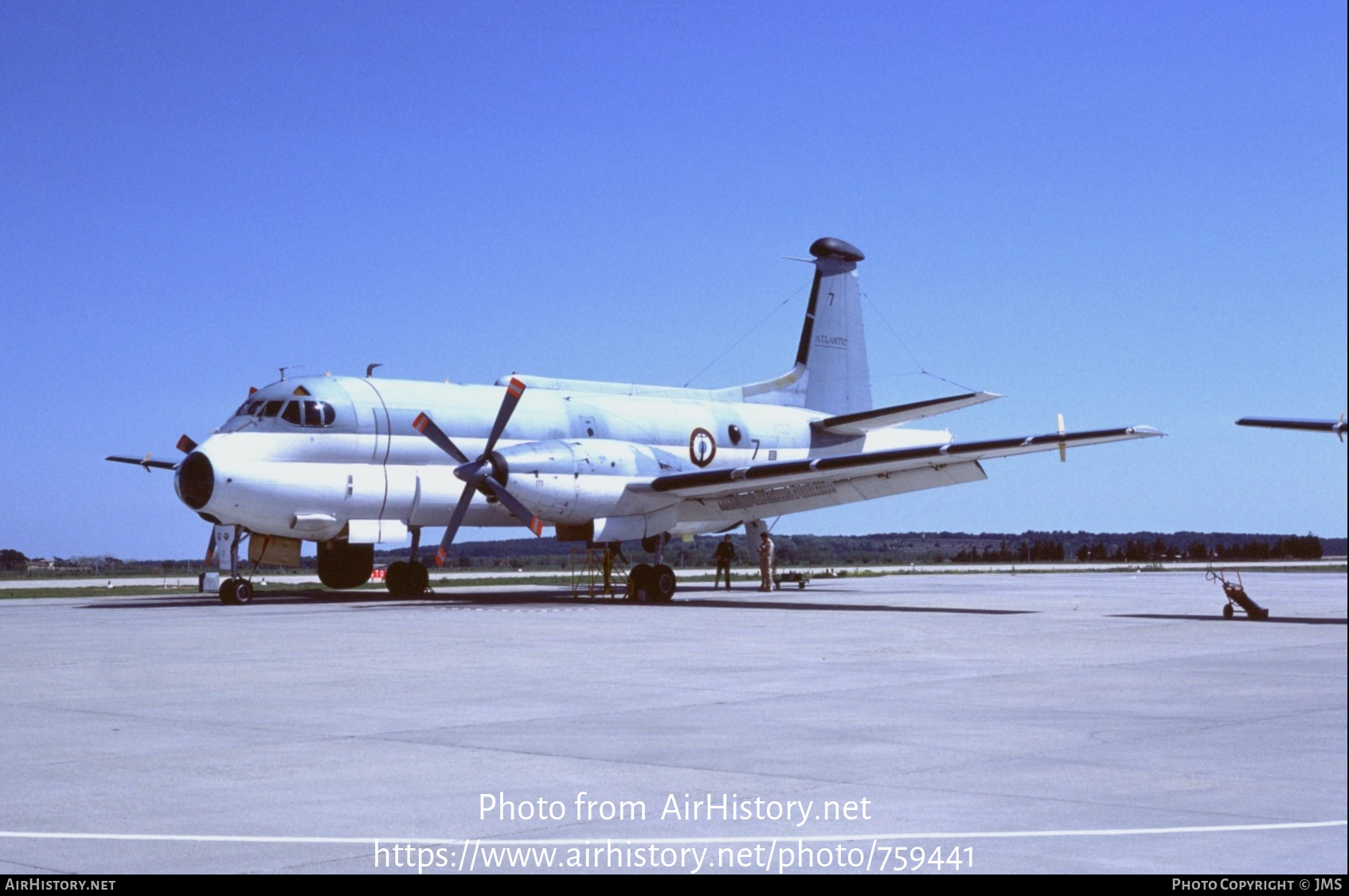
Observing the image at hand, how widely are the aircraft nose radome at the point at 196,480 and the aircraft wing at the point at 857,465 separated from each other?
9.01 m

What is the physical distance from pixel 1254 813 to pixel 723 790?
2.88 m

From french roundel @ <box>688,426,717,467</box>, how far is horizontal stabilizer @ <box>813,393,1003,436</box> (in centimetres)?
462

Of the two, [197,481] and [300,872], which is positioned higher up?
[197,481]

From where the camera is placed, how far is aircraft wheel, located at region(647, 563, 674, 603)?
30.8 metres

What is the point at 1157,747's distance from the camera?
372 inches

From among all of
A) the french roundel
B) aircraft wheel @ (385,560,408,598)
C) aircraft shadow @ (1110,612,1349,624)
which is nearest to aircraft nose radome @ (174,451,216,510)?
aircraft wheel @ (385,560,408,598)

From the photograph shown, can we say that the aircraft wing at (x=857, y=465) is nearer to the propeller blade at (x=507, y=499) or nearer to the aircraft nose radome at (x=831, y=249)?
the propeller blade at (x=507, y=499)

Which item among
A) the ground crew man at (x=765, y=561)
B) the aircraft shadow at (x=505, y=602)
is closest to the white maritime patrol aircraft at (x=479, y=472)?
the aircraft shadow at (x=505, y=602)

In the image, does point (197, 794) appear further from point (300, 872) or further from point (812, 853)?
point (812, 853)

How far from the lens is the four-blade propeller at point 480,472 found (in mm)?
28641

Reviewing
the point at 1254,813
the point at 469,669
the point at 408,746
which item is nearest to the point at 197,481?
the point at 469,669

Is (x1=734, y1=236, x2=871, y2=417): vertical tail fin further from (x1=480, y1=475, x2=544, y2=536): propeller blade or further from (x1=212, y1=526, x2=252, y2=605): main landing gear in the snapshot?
(x1=212, y1=526, x2=252, y2=605): main landing gear

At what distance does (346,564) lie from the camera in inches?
1401

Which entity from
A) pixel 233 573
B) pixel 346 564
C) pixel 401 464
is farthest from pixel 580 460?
pixel 346 564
